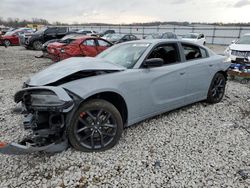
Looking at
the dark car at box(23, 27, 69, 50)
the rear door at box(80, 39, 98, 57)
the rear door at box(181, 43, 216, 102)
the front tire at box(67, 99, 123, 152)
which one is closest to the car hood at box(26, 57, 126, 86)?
the front tire at box(67, 99, 123, 152)

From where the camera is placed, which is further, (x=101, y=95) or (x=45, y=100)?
(x=101, y=95)

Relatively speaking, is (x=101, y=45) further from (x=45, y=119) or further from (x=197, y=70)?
(x=45, y=119)

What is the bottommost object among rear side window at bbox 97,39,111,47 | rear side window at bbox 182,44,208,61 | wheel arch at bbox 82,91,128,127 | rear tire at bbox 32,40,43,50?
rear tire at bbox 32,40,43,50

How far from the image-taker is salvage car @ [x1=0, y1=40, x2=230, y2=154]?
3078 millimetres

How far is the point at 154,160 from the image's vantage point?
3.28m

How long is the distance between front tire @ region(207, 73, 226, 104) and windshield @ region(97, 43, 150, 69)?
2.08 m

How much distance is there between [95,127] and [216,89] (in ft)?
11.2

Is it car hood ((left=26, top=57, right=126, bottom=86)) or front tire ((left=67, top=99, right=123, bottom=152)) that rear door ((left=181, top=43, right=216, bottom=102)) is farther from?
front tire ((left=67, top=99, right=123, bottom=152))

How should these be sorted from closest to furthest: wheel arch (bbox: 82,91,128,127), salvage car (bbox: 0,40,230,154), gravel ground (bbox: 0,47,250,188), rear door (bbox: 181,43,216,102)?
1. gravel ground (bbox: 0,47,250,188)
2. salvage car (bbox: 0,40,230,154)
3. wheel arch (bbox: 82,91,128,127)
4. rear door (bbox: 181,43,216,102)

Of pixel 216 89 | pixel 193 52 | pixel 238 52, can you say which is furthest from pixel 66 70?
pixel 238 52

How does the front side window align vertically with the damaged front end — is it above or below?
above

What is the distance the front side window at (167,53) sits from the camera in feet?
14.0

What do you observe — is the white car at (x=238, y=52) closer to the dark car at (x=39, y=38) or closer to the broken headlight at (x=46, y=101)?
the broken headlight at (x=46, y=101)

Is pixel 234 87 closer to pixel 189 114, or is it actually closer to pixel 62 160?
pixel 189 114
